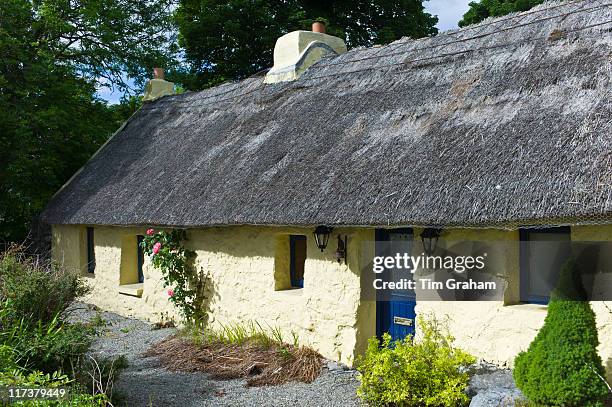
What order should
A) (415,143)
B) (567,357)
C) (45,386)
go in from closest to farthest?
(567,357)
(45,386)
(415,143)

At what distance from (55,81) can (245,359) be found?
9.16 m

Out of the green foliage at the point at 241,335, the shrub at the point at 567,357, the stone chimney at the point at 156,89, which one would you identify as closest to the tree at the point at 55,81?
the stone chimney at the point at 156,89

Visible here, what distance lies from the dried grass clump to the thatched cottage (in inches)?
12.7

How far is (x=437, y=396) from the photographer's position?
17.5 feet

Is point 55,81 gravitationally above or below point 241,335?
above

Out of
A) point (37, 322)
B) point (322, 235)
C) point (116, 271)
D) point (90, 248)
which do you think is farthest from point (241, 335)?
point (90, 248)

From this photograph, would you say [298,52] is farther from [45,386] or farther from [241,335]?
[45,386]

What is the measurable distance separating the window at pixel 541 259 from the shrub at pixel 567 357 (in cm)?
90

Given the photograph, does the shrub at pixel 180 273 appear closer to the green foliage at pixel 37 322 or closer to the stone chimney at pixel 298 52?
the green foliage at pixel 37 322

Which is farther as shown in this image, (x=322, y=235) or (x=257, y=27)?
(x=257, y=27)

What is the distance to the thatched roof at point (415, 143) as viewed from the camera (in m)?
5.35

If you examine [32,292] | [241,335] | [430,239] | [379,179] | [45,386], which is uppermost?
[379,179]

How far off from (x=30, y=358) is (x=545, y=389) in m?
4.50

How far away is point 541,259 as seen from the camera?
19.6 ft
